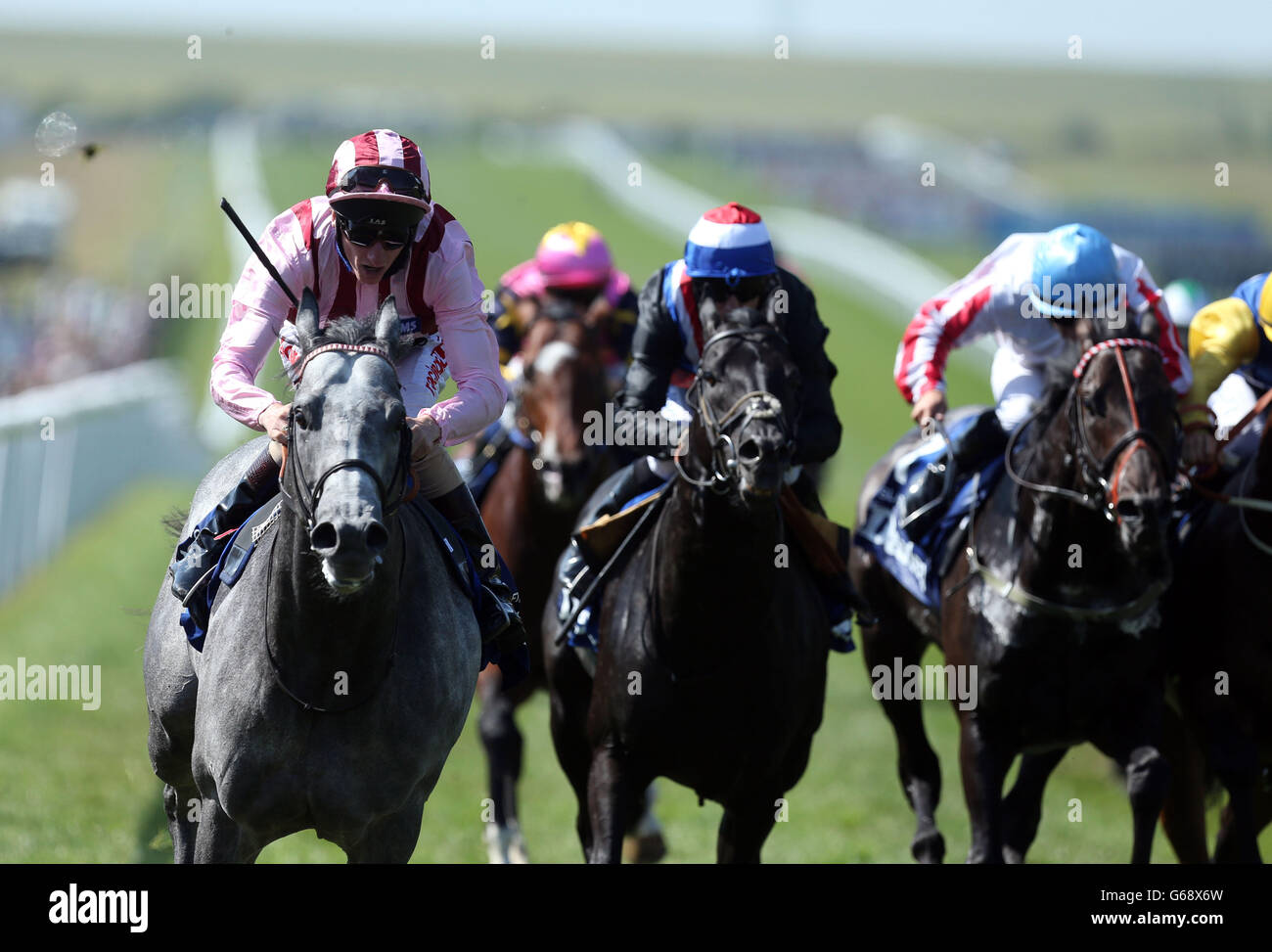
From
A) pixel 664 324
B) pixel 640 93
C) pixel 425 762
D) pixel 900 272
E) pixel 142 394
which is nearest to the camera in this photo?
pixel 425 762

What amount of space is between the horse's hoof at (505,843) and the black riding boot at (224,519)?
296 centimetres

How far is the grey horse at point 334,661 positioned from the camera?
15.1ft

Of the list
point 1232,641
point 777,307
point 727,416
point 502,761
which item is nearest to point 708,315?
point 777,307

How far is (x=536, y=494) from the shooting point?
8656 millimetres

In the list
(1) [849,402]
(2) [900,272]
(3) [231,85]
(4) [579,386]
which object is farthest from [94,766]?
(3) [231,85]

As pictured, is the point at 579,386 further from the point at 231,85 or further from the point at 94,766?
the point at 231,85

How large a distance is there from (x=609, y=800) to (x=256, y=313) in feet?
6.44

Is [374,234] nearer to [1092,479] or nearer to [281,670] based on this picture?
[281,670]

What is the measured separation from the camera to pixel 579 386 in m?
8.66

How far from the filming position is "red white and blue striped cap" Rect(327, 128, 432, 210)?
16.9 ft

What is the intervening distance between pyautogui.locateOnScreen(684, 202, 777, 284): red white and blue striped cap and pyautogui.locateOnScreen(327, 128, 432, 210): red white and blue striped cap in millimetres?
1115

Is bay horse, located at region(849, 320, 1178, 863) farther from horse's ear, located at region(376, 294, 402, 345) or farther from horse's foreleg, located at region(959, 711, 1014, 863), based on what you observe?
horse's ear, located at region(376, 294, 402, 345)
